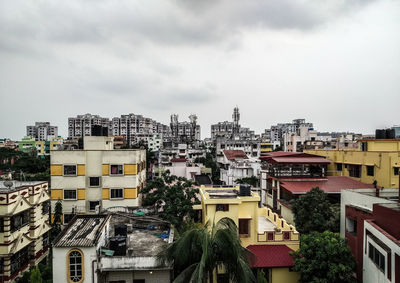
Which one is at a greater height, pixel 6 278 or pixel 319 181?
pixel 319 181

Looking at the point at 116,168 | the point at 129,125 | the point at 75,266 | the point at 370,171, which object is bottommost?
the point at 75,266

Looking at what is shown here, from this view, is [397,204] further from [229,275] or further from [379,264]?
[229,275]

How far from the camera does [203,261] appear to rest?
11.3m

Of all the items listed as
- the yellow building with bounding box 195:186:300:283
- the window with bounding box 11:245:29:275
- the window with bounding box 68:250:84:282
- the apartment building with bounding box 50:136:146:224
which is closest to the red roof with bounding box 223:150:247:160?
the apartment building with bounding box 50:136:146:224

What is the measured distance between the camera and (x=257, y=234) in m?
19.0

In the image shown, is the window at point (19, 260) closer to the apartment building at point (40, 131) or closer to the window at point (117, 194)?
the window at point (117, 194)

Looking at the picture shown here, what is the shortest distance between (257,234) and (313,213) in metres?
4.64

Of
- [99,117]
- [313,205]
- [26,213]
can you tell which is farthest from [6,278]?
[99,117]

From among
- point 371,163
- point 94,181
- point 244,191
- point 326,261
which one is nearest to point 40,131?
point 94,181

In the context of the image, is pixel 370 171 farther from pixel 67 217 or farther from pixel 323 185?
pixel 67 217

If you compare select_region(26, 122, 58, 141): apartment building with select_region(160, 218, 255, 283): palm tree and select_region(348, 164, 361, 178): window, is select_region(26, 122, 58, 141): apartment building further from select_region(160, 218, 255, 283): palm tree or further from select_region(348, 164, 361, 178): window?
select_region(160, 218, 255, 283): palm tree

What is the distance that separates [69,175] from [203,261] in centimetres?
1973

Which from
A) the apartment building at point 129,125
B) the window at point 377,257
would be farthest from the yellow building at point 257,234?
the apartment building at point 129,125

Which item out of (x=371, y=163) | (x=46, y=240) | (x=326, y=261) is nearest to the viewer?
(x=326, y=261)
